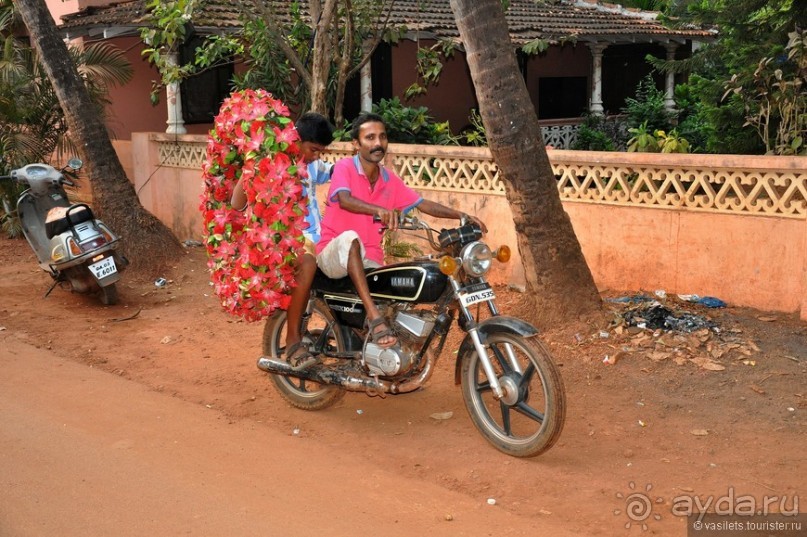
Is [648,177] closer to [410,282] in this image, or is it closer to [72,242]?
[410,282]

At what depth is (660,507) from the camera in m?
4.06

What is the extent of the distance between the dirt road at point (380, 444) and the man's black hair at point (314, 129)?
1.75 m

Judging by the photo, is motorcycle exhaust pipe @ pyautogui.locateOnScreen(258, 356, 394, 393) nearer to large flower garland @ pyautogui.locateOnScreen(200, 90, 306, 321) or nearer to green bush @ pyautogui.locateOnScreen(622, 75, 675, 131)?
large flower garland @ pyautogui.locateOnScreen(200, 90, 306, 321)

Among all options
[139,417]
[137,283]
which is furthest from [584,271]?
[137,283]

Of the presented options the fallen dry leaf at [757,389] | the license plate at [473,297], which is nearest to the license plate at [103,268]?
the license plate at [473,297]

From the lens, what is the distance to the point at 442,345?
4.98m

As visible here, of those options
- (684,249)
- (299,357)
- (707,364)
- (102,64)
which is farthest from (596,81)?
(299,357)

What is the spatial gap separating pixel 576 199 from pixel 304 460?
410 centimetres

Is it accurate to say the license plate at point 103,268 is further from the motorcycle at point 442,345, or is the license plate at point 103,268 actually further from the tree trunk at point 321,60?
the tree trunk at point 321,60

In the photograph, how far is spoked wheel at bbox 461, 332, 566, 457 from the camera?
14.4ft

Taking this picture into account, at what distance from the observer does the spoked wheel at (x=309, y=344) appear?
18.0 ft

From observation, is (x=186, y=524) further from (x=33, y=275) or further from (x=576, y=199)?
(x=33, y=275)

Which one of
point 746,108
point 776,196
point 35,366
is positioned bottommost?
point 35,366

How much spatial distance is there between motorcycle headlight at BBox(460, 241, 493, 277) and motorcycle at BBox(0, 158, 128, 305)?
15.5ft
